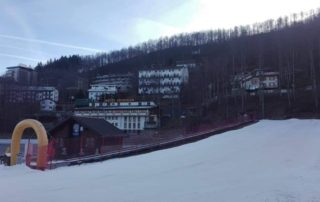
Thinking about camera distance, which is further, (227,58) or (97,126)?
(227,58)

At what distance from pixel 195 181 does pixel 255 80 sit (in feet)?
253

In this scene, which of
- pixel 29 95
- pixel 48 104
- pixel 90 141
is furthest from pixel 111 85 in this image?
pixel 90 141

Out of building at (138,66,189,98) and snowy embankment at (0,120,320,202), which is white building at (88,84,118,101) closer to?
building at (138,66,189,98)

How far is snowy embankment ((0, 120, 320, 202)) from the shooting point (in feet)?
35.6

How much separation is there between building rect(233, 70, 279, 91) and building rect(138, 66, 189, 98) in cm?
1729

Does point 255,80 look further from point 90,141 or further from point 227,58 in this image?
point 90,141

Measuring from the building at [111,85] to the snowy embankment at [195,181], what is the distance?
100703 millimetres

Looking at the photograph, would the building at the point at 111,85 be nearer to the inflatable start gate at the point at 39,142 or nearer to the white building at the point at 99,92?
the white building at the point at 99,92

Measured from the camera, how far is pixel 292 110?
61.4 metres

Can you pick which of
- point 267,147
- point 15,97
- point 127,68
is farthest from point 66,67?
point 267,147

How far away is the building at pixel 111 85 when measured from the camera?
12281cm

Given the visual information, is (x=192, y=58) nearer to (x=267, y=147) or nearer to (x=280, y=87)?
(x=280, y=87)

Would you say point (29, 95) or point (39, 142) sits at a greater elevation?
point (29, 95)

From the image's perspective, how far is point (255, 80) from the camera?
87188 mm
